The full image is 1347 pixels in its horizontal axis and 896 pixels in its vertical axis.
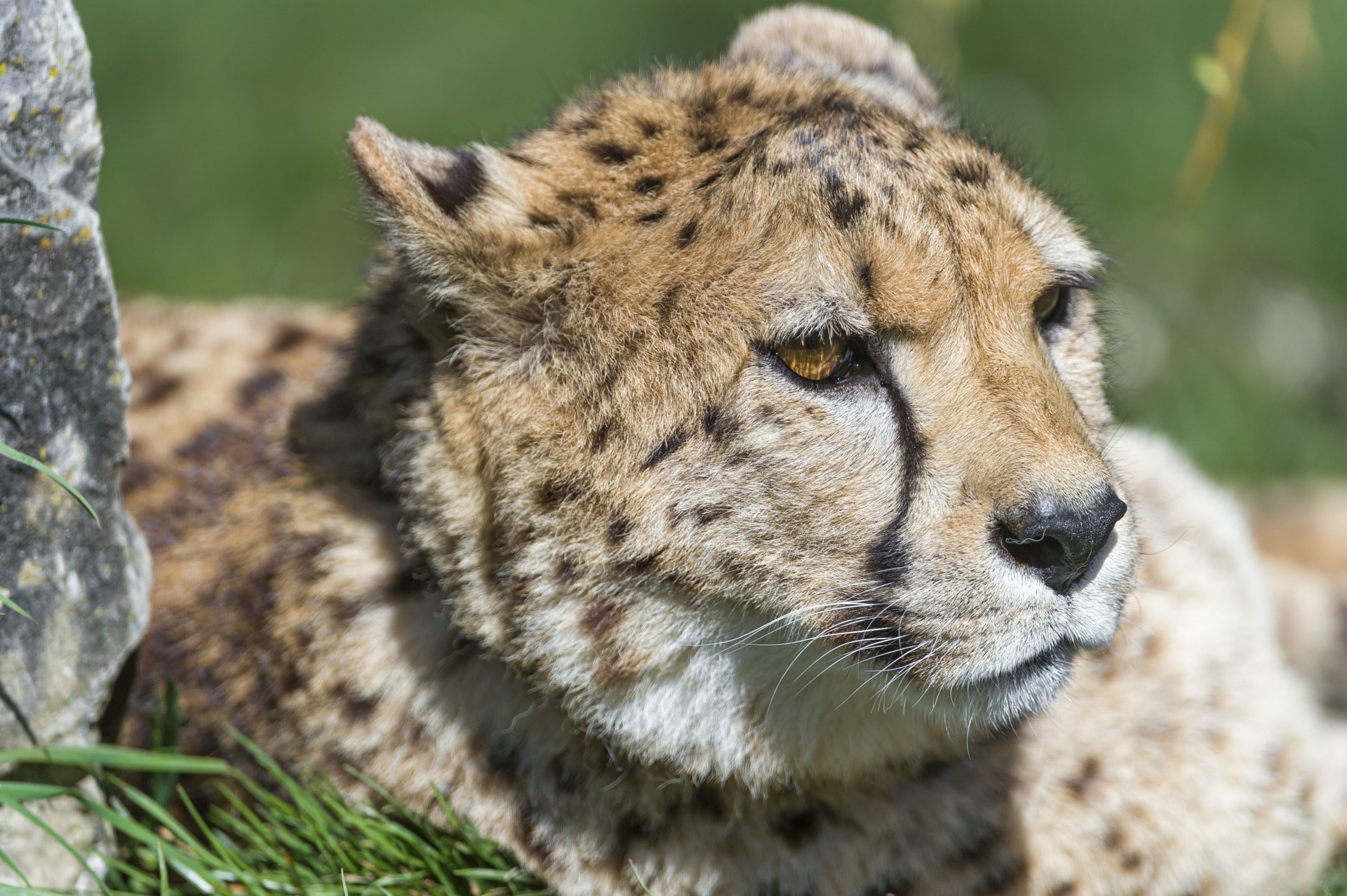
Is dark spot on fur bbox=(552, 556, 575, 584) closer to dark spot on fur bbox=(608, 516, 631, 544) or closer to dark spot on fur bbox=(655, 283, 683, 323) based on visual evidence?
dark spot on fur bbox=(608, 516, 631, 544)

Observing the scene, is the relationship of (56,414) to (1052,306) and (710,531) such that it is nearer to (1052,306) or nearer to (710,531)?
(710,531)

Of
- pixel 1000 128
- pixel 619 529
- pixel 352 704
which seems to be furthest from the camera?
pixel 1000 128

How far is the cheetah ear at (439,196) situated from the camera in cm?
252

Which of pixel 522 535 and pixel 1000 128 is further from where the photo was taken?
pixel 1000 128

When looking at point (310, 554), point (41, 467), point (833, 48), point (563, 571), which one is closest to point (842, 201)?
point (563, 571)

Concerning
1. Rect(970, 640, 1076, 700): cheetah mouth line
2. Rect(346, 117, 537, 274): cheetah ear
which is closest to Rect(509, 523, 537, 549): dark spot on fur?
Rect(346, 117, 537, 274): cheetah ear

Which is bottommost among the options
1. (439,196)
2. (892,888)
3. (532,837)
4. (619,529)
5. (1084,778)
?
(532,837)

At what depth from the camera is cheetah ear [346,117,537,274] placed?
2518mm

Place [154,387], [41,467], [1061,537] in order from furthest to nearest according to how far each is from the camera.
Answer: [154,387] < [41,467] < [1061,537]

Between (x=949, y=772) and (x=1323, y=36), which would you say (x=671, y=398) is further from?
(x=1323, y=36)

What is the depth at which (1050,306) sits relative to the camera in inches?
107

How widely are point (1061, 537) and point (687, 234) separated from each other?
0.83 m

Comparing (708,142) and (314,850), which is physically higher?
(708,142)

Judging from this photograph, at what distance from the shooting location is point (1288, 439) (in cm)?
560
